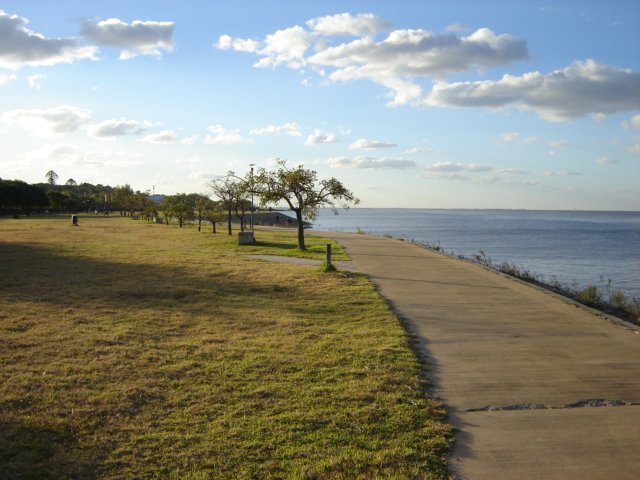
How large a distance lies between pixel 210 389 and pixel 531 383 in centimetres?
371

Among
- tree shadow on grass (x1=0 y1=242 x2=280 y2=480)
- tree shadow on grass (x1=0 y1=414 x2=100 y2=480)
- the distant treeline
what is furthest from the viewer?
the distant treeline

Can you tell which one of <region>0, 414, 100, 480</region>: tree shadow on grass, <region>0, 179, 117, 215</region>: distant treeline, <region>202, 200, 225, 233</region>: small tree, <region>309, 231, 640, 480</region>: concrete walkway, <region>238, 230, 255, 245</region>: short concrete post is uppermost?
<region>0, 179, 117, 215</region>: distant treeline

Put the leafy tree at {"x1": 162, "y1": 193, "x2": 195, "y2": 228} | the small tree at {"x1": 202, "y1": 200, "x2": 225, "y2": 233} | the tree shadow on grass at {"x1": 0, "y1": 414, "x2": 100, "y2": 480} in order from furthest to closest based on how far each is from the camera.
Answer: the leafy tree at {"x1": 162, "y1": 193, "x2": 195, "y2": 228}
the small tree at {"x1": 202, "y1": 200, "x2": 225, "y2": 233}
the tree shadow on grass at {"x1": 0, "y1": 414, "x2": 100, "y2": 480}

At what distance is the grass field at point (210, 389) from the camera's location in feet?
13.7

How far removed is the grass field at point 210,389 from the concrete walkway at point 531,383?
0.37 meters

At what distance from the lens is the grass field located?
4184mm

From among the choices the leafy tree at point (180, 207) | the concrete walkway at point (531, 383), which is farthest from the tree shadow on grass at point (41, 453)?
the leafy tree at point (180, 207)

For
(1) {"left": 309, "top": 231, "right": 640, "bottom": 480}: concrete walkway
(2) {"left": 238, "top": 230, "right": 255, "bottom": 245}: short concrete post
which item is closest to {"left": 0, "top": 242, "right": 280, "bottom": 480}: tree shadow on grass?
(1) {"left": 309, "top": 231, "right": 640, "bottom": 480}: concrete walkway

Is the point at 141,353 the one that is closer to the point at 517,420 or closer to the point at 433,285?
the point at 517,420

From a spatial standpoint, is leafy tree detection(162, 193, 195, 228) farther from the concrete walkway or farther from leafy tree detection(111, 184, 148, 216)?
the concrete walkway

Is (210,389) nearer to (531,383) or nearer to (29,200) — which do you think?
(531,383)

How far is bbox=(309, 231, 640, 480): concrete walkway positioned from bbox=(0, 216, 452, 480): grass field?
0.37m

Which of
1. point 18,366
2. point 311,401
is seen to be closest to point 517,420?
point 311,401

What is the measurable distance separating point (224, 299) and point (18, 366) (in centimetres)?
509
